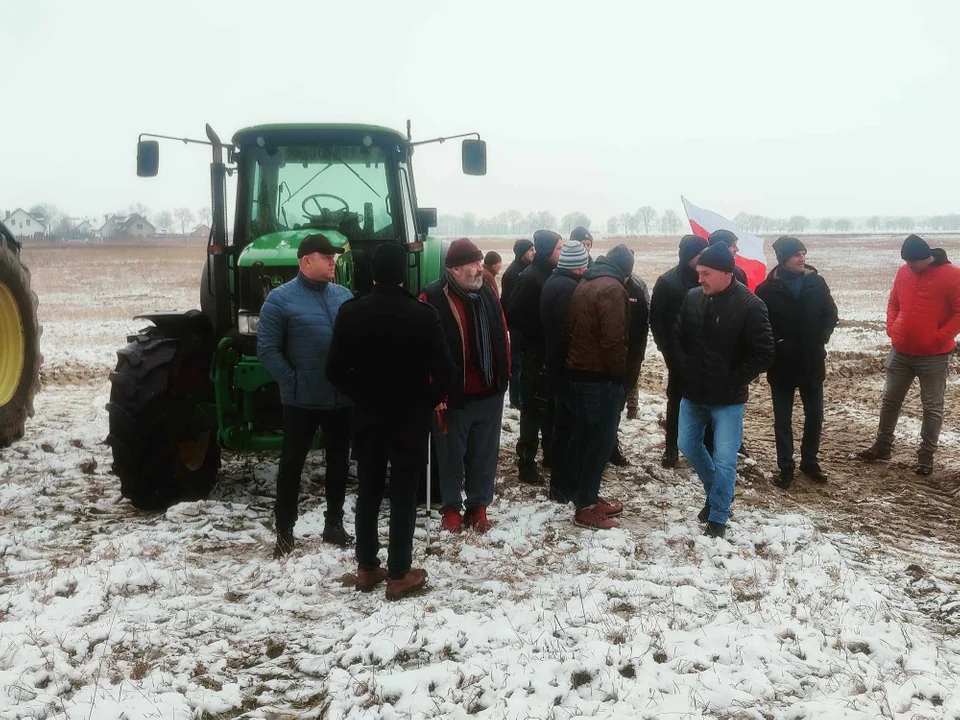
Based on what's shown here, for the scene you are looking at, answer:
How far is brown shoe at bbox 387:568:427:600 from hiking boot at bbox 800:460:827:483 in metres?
3.55

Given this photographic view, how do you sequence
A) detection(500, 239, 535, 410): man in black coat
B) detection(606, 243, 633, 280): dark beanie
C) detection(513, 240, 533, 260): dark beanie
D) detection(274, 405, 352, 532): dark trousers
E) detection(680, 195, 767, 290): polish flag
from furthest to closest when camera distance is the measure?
detection(513, 240, 533, 260): dark beanie
detection(500, 239, 535, 410): man in black coat
detection(680, 195, 767, 290): polish flag
detection(606, 243, 633, 280): dark beanie
detection(274, 405, 352, 532): dark trousers

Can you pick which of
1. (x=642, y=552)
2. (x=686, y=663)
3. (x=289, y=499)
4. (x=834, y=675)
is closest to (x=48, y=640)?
(x=289, y=499)

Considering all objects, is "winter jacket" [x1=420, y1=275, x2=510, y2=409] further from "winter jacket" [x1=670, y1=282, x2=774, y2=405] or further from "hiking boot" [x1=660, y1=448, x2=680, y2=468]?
"hiking boot" [x1=660, y1=448, x2=680, y2=468]

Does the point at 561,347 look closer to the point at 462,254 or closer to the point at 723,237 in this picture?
the point at 462,254

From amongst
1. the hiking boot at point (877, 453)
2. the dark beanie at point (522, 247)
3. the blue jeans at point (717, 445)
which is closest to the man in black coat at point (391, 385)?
the blue jeans at point (717, 445)

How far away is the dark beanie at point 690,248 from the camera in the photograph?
18.9 ft

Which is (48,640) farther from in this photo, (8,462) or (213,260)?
(8,462)

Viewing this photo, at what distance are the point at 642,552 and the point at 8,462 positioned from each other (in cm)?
521

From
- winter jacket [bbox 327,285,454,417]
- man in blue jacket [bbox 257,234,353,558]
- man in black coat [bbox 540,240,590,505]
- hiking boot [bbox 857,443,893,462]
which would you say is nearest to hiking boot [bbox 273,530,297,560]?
man in blue jacket [bbox 257,234,353,558]

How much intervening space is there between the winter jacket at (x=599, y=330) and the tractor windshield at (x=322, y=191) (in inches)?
68.9

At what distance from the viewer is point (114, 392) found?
16.9 feet

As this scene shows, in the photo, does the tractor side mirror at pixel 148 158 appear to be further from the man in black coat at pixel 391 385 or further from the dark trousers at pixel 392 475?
the dark trousers at pixel 392 475

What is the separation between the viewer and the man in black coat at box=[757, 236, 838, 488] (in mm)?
5727

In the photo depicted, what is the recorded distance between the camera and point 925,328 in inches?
241
